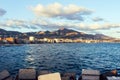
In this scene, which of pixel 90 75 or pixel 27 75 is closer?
pixel 90 75

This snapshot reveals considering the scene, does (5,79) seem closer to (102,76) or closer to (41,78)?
(41,78)

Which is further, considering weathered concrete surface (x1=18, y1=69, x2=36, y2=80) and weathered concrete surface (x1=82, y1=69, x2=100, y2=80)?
weathered concrete surface (x1=18, y1=69, x2=36, y2=80)

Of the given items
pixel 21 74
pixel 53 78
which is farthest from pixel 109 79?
pixel 21 74

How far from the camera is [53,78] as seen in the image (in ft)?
64.4

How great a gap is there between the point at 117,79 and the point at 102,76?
1706 millimetres

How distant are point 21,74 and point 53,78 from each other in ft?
16.8

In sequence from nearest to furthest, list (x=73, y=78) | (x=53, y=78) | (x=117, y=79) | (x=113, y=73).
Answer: (x=53, y=78) → (x=117, y=79) → (x=73, y=78) → (x=113, y=73)

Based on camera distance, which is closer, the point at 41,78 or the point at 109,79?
the point at 41,78

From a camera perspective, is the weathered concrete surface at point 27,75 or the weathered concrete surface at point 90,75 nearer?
the weathered concrete surface at point 90,75

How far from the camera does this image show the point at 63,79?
23.3 meters

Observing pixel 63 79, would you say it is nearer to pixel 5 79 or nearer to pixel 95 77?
pixel 95 77

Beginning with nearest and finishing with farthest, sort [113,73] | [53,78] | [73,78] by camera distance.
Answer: [53,78] → [73,78] → [113,73]

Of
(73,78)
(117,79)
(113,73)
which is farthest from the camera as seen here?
(113,73)

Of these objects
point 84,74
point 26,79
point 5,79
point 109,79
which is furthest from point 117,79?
point 5,79
